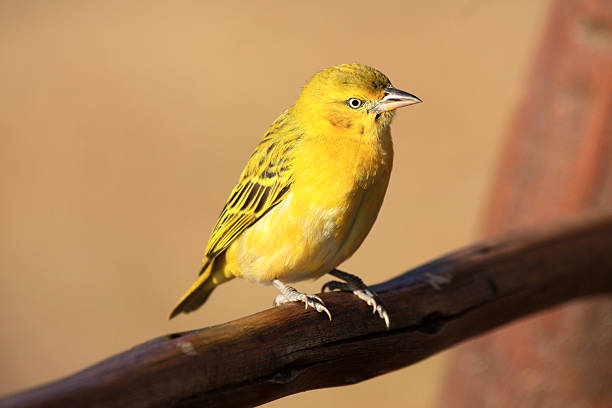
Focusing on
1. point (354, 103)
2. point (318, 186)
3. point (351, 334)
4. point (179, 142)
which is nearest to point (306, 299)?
point (351, 334)

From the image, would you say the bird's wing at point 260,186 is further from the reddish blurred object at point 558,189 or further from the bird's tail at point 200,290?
the reddish blurred object at point 558,189

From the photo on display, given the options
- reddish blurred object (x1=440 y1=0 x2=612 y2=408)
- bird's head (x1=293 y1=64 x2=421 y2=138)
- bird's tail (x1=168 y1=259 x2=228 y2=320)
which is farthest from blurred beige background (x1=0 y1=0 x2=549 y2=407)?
bird's head (x1=293 y1=64 x2=421 y2=138)

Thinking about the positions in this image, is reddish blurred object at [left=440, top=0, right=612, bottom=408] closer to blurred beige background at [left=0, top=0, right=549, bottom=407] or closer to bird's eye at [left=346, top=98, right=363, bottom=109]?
bird's eye at [left=346, top=98, right=363, bottom=109]

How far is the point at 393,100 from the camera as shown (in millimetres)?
3664

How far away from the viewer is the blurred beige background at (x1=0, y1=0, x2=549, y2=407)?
805 cm

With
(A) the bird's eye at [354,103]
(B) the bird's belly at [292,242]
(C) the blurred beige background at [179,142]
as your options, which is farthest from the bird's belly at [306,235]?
(C) the blurred beige background at [179,142]

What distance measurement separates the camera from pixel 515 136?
5.05 meters

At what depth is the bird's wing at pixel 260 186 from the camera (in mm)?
3744

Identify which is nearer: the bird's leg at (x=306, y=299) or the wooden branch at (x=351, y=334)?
the wooden branch at (x=351, y=334)

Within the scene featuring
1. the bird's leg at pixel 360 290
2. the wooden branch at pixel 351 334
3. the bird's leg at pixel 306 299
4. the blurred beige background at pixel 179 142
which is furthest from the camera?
the blurred beige background at pixel 179 142

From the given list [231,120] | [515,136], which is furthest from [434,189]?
[515,136]

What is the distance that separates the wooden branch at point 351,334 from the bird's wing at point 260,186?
0.65 metres

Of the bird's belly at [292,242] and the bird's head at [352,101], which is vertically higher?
the bird's head at [352,101]

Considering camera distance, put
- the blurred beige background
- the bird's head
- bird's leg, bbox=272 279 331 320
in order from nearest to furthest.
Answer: bird's leg, bbox=272 279 331 320, the bird's head, the blurred beige background
